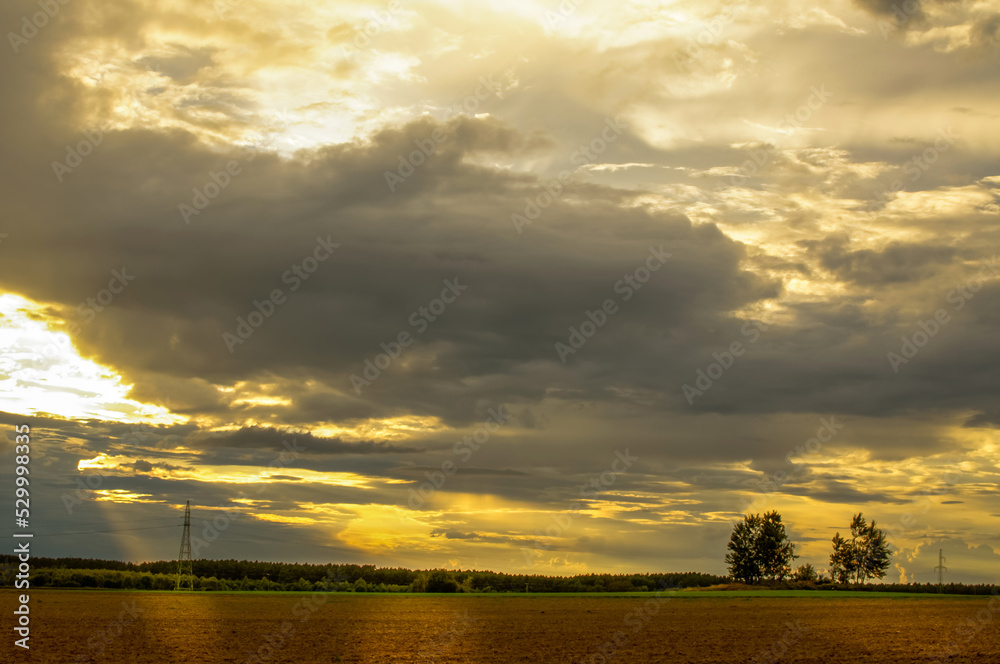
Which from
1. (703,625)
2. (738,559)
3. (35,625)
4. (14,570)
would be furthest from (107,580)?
(738,559)

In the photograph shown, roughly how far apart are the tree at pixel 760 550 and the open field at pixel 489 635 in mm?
109055

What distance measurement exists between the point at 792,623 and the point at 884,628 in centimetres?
637

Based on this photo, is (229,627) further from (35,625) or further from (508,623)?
(508,623)

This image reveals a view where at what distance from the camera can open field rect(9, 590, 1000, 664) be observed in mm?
36906

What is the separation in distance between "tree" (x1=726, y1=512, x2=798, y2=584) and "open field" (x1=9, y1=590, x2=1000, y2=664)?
109 metres

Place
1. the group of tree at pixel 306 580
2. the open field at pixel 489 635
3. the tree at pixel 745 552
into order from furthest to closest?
the tree at pixel 745 552 < the group of tree at pixel 306 580 < the open field at pixel 489 635

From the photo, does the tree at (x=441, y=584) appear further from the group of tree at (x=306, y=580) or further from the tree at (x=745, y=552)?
the tree at (x=745, y=552)

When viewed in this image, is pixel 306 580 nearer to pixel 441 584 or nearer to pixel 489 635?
pixel 441 584

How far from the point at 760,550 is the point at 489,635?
14784 cm

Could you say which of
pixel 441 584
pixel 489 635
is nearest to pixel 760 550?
pixel 441 584

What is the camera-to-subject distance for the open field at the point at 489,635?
121ft

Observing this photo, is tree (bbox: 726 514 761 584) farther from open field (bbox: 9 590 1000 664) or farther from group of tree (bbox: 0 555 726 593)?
open field (bbox: 9 590 1000 664)

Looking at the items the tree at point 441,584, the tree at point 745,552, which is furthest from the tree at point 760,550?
the tree at point 441,584

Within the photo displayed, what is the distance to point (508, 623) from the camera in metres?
57.2
